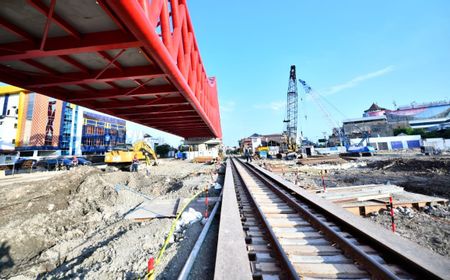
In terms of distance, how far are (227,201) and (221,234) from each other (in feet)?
8.69

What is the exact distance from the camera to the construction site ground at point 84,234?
368 centimetres

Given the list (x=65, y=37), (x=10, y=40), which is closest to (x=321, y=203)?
(x=65, y=37)

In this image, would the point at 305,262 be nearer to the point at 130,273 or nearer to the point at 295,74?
the point at 130,273

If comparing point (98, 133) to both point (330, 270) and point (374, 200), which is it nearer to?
point (374, 200)

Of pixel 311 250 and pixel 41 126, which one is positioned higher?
pixel 41 126

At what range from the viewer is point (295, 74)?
5506 centimetres

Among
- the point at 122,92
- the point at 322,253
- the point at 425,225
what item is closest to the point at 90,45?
the point at 122,92

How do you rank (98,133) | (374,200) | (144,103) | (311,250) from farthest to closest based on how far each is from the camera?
1. (98,133)
2. (144,103)
3. (374,200)
4. (311,250)

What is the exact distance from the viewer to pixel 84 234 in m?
6.93

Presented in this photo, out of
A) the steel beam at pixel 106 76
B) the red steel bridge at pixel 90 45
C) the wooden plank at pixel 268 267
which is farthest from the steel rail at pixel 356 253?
the steel beam at pixel 106 76

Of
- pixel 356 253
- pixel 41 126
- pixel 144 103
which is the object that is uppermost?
pixel 41 126

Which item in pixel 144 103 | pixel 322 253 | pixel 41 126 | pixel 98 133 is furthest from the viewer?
pixel 98 133

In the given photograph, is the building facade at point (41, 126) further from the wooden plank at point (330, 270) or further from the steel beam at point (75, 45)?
the wooden plank at point (330, 270)

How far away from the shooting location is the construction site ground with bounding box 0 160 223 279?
368 centimetres
